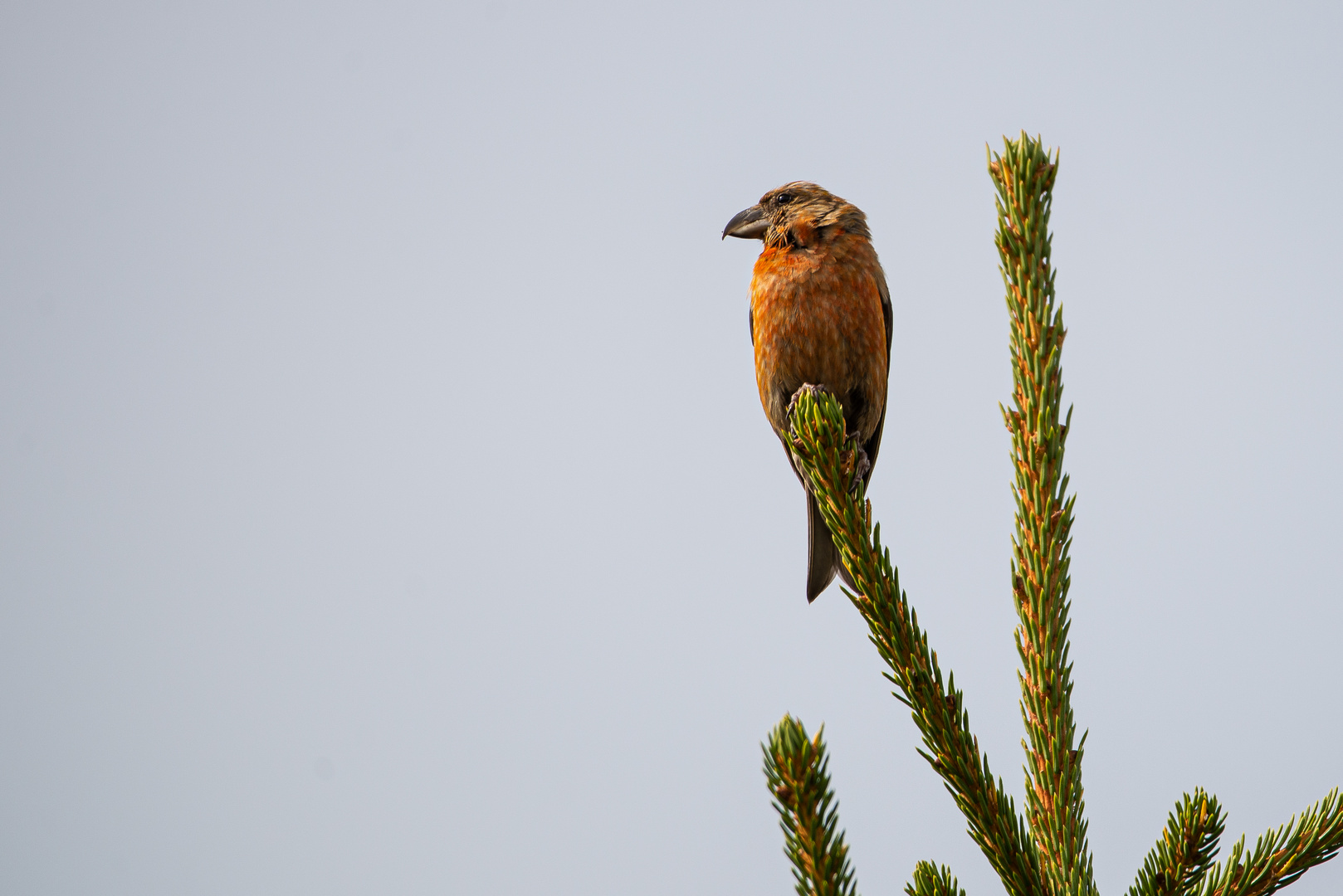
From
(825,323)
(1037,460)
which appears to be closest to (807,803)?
(1037,460)

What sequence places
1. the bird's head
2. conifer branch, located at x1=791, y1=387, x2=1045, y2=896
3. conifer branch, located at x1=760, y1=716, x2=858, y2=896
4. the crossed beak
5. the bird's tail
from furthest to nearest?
1. the crossed beak
2. the bird's head
3. the bird's tail
4. conifer branch, located at x1=791, y1=387, x2=1045, y2=896
5. conifer branch, located at x1=760, y1=716, x2=858, y2=896

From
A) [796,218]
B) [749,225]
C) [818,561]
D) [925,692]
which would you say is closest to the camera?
[925,692]

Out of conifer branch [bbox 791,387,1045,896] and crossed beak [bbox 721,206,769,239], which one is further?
crossed beak [bbox 721,206,769,239]

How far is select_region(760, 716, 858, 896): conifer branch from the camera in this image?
1544 millimetres

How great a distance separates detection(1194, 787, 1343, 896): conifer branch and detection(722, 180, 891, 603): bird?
288cm

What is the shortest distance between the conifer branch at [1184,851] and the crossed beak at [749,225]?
4355 mm

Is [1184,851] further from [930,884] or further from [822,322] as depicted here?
[822,322]

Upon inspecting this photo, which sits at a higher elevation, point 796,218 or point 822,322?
point 796,218

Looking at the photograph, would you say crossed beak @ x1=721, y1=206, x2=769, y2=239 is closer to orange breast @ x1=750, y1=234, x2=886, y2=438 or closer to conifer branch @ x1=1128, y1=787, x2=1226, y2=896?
orange breast @ x1=750, y1=234, x2=886, y2=438

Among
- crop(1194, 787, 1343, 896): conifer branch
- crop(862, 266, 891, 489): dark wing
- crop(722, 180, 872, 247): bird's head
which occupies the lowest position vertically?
crop(1194, 787, 1343, 896): conifer branch

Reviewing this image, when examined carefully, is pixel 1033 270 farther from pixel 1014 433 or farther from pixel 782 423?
pixel 782 423

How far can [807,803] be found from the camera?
5.12 feet

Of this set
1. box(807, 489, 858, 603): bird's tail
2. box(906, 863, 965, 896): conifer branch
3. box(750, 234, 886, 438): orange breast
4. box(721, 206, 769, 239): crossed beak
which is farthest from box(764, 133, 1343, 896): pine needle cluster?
box(721, 206, 769, 239): crossed beak

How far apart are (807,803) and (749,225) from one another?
458 centimetres
